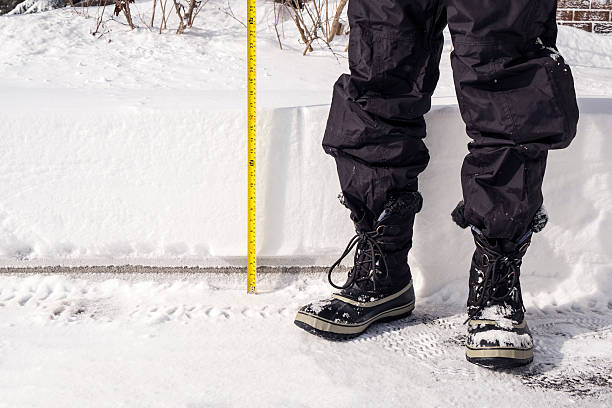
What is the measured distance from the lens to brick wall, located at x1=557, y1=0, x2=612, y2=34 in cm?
422

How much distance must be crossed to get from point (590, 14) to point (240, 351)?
11.8 ft

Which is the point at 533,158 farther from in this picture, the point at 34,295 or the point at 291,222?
the point at 34,295

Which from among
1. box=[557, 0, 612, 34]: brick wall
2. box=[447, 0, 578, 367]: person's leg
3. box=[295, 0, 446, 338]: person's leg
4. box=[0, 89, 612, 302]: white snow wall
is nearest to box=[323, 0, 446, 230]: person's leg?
box=[295, 0, 446, 338]: person's leg

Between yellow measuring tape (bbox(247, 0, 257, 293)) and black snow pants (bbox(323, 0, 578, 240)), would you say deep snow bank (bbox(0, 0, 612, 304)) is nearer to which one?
yellow measuring tape (bbox(247, 0, 257, 293))

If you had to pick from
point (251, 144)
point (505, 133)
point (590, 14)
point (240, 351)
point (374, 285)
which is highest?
point (590, 14)

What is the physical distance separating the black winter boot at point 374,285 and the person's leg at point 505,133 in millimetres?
191

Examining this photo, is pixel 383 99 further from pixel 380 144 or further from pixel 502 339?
pixel 502 339

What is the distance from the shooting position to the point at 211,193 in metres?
2.03

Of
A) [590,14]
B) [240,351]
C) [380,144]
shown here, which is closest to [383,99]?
[380,144]

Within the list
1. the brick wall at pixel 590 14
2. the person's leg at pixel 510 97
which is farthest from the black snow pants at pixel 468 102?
the brick wall at pixel 590 14

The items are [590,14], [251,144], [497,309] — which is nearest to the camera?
[497,309]

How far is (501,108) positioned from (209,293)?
3.32 ft

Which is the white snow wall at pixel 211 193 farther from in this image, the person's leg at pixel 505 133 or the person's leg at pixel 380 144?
the person's leg at pixel 505 133

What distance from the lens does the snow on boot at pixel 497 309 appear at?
1.59 meters
